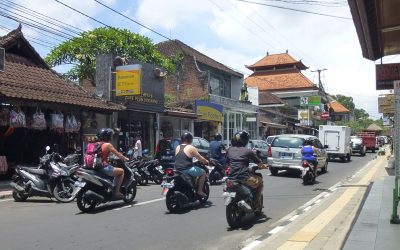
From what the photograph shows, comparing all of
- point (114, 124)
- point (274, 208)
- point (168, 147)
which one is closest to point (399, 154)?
point (274, 208)

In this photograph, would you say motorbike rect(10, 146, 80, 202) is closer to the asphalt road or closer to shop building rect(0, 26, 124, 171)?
the asphalt road

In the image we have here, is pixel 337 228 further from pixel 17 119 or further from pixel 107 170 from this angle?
pixel 17 119

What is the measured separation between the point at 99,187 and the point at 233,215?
10.7 feet

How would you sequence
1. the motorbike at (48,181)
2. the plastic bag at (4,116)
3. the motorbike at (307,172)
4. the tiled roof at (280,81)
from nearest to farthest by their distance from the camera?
1. the motorbike at (48,181)
2. the plastic bag at (4,116)
3. the motorbike at (307,172)
4. the tiled roof at (280,81)

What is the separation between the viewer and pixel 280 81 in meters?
64.7

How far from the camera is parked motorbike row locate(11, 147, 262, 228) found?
828 cm

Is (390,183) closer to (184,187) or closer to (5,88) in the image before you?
(184,187)

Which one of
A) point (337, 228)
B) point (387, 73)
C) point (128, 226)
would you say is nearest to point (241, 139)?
point (337, 228)

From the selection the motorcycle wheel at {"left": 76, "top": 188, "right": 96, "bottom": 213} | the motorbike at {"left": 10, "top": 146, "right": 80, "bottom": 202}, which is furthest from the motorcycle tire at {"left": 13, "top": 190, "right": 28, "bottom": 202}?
the motorcycle wheel at {"left": 76, "top": 188, "right": 96, "bottom": 213}

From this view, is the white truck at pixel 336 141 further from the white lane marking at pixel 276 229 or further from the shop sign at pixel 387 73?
the white lane marking at pixel 276 229

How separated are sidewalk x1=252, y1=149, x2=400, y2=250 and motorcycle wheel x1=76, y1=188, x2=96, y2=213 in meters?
4.02

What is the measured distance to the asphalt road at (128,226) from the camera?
701cm

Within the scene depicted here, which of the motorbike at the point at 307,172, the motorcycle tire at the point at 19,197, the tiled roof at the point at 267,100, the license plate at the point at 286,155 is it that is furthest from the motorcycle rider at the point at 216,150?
the tiled roof at the point at 267,100

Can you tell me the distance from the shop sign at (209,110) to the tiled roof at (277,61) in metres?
36.0
